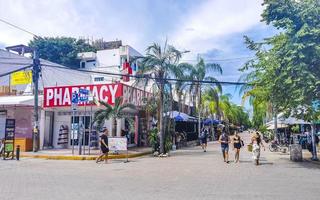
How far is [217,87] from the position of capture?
3722cm

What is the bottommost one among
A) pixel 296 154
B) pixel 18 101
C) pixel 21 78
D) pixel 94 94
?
pixel 296 154

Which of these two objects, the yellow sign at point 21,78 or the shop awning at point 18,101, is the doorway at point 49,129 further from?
the yellow sign at point 21,78

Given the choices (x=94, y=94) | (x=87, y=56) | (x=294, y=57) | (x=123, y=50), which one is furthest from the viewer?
(x=87, y=56)

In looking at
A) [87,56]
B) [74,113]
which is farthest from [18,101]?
[87,56]

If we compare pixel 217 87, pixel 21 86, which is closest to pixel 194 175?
pixel 217 87

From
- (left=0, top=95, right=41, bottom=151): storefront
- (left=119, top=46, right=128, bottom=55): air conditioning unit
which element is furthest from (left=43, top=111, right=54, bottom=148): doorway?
(left=119, top=46, right=128, bottom=55): air conditioning unit

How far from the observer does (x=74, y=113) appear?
24188 mm

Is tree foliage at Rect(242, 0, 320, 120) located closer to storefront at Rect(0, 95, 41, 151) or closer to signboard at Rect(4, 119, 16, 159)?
signboard at Rect(4, 119, 16, 159)

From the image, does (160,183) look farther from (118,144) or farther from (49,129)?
(49,129)

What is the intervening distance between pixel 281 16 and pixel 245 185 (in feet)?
28.5

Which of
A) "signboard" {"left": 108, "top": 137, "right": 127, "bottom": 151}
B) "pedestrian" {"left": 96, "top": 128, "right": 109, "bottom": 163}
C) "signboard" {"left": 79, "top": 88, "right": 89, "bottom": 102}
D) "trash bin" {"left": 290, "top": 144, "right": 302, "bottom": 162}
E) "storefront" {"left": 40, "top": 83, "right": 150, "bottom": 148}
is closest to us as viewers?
"pedestrian" {"left": 96, "top": 128, "right": 109, "bottom": 163}

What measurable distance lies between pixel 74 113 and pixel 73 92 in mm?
1587

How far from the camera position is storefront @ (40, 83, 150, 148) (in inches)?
931

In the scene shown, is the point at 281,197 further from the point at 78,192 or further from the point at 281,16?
the point at 281,16
